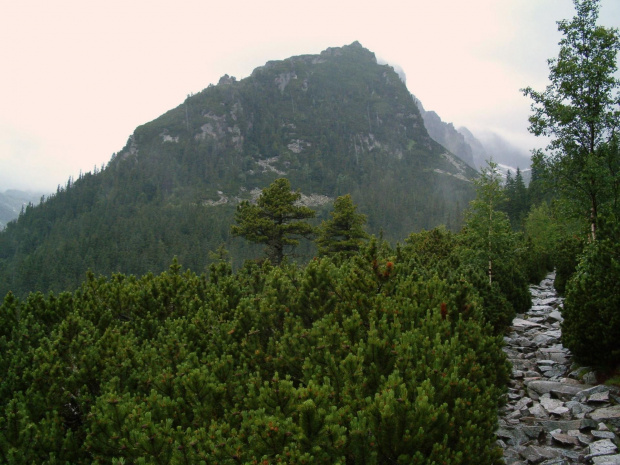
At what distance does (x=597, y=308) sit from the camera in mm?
8062

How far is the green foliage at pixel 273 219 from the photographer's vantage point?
82.5 ft

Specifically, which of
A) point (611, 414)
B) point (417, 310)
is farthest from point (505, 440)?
point (417, 310)

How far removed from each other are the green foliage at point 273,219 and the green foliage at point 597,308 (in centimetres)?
1755

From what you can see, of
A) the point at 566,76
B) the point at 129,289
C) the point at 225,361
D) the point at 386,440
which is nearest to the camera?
the point at 386,440

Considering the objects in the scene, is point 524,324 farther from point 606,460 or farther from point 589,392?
point 606,460

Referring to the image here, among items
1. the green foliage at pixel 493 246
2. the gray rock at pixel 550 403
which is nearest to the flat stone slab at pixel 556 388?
the gray rock at pixel 550 403

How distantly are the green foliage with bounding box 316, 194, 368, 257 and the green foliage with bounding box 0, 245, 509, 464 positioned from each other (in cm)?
1827

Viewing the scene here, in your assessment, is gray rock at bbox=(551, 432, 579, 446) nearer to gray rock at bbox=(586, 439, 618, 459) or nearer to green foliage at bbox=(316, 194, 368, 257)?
gray rock at bbox=(586, 439, 618, 459)

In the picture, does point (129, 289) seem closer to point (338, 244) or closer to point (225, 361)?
point (225, 361)

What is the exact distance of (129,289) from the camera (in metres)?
9.53

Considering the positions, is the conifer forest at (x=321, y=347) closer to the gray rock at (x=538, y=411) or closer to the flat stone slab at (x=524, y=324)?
the gray rock at (x=538, y=411)

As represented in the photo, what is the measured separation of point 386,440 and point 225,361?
2714 mm

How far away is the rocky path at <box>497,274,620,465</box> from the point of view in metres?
5.97

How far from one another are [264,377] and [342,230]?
22.6 meters
